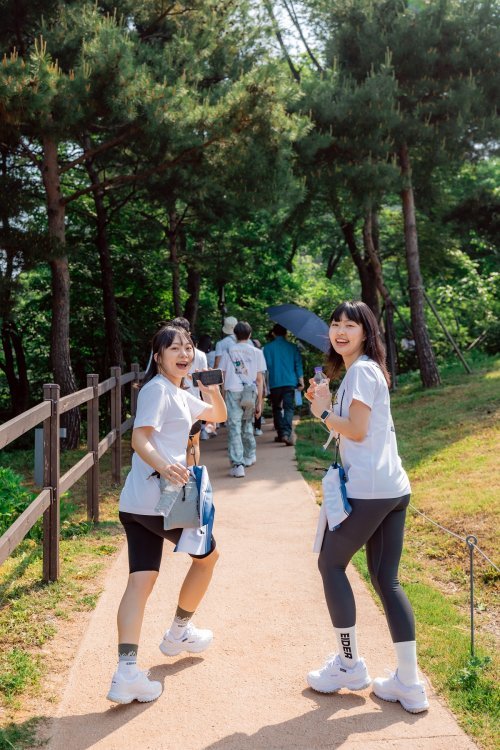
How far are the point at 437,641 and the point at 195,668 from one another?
1299 millimetres

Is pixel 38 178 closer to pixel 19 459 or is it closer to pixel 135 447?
pixel 19 459

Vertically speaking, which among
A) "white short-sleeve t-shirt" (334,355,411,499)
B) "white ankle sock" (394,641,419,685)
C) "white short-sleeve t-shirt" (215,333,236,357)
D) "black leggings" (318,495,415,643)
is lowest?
"white ankle sock" (394,641,419,685)

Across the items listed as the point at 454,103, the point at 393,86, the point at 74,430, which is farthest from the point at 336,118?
the point at 74,430

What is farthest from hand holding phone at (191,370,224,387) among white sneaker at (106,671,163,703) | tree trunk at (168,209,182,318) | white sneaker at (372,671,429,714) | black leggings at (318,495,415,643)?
tree trunk at (168,209,182,318)

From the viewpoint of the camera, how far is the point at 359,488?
133 inches

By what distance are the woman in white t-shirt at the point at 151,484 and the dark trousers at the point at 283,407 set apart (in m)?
7.02

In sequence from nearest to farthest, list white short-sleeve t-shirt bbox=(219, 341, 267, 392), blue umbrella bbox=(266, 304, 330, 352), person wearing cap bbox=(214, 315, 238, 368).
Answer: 1. white short-sleeve t-shirt bbox=(219, 341, 267, 392)
2. person wearing cap bbox=(214, 315, 238, 368)
3. blue umbrella bbox=(266, 304, 330, 352)

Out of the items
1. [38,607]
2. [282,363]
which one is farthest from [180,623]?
[282,363]

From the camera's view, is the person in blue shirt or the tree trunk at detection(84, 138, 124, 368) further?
the tree trunk at detection(84, 138, 124, 368)

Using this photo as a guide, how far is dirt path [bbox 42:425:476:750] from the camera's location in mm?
3221

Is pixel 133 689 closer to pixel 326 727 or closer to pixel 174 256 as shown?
pixel 326 727

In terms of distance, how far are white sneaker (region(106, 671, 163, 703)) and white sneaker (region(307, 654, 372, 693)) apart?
2.37 ft

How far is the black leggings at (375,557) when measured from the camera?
11.1ft

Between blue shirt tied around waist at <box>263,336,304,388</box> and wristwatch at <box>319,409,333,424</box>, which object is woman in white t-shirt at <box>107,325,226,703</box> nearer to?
wristwatch at <box>319,409,333,424</box>
